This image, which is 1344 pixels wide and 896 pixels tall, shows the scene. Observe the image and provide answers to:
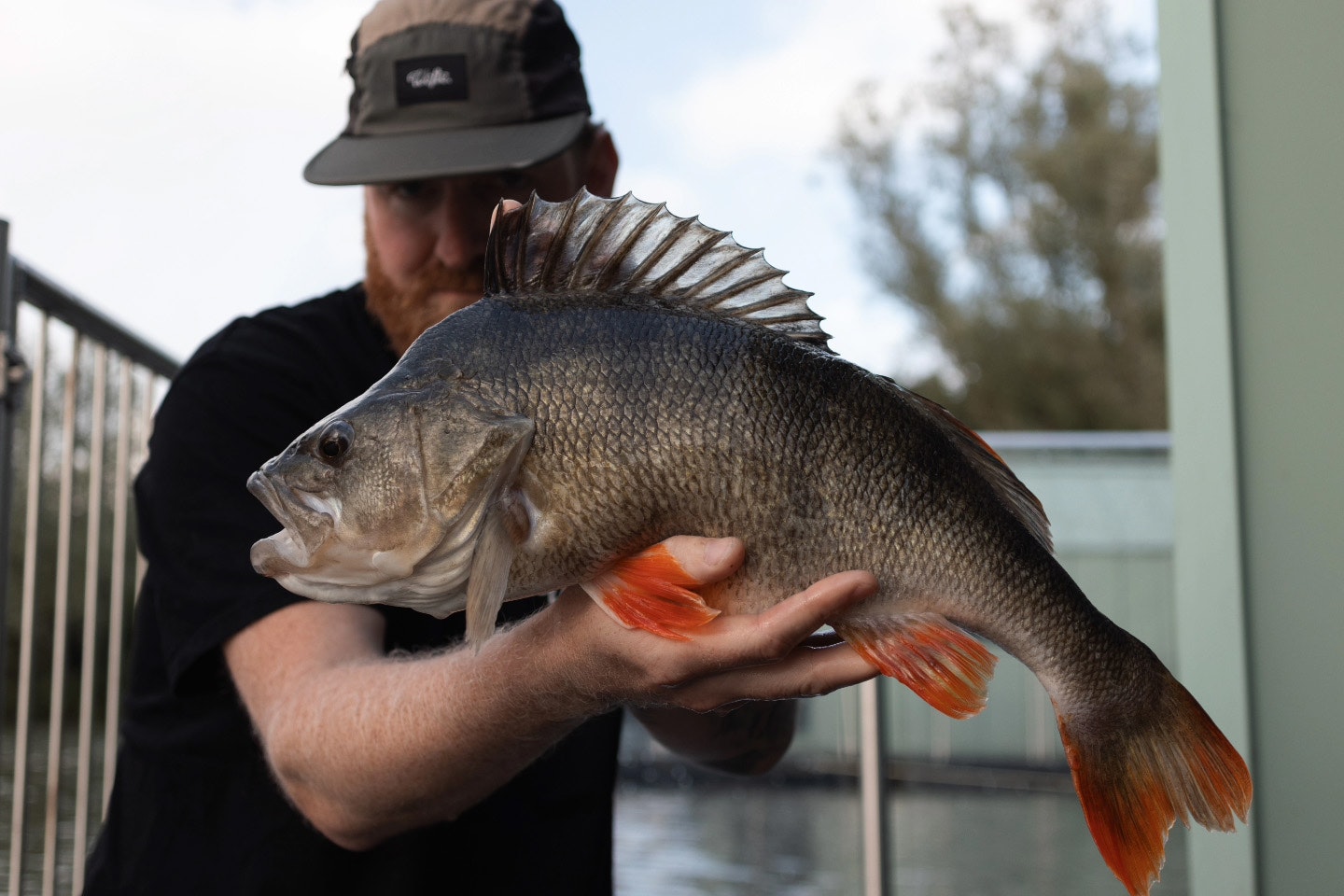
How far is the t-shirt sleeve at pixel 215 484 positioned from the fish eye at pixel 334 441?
24.0 inches

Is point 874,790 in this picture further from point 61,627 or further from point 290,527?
point 290,527

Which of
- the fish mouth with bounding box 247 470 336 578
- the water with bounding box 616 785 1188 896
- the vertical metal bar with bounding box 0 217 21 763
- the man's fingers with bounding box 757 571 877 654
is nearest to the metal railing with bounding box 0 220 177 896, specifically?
the vertical metal bar with bounding box 0 217 21 763

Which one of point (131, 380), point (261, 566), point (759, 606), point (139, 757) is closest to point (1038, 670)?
point (759, 606)

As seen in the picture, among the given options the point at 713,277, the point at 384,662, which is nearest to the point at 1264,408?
the point at 713,277

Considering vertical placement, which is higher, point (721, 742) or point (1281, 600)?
point (1281, 600)

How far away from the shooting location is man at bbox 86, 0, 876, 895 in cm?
156

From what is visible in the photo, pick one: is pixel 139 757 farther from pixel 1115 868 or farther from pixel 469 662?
pixel 1115 868

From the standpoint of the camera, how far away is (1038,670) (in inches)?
54.8

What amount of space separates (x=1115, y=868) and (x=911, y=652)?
35 cm

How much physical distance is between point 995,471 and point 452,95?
1377 millimetres

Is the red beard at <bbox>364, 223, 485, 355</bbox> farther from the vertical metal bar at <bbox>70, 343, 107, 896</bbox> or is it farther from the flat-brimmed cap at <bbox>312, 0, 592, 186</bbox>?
the vertical metal bar at <bbox>70, 343, 107, 896</bbox>

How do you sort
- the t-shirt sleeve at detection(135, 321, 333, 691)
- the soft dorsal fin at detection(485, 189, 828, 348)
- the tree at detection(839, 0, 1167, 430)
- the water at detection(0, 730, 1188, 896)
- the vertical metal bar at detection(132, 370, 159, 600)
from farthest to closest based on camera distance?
the tree at detection(839, 0, 1167, 430) → the water at detection(0, 730, 1188, 896) → the vertical metal bar at detection(132, 370, 159, 600) → the t-shirt sleeve at detection(135, 321, 333, 691) → the soft dorsal fin at detection(485, 189, 828, 348)

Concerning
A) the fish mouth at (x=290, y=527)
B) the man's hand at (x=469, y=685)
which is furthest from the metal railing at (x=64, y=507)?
the fish mouth at (x=290, y=527)

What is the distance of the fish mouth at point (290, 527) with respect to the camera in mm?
1264
